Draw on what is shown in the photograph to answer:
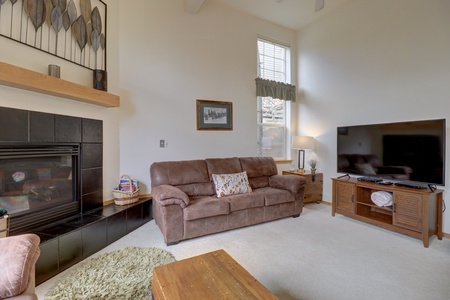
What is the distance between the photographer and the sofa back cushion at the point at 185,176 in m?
3.06

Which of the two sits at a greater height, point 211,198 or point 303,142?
point 303,142

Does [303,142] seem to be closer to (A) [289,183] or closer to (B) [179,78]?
(A) [289,183]

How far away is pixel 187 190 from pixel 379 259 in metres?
2.35

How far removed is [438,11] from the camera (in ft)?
8.91

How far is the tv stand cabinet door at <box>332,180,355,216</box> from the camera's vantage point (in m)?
Answer: 3.22

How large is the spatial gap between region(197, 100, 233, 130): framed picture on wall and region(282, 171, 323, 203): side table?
160 cm

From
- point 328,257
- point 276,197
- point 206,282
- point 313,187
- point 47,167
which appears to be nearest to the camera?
point 206,282

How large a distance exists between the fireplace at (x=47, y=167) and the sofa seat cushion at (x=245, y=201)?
1.73 meters

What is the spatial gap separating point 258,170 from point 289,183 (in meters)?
0.58

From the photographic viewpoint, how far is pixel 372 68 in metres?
3.41

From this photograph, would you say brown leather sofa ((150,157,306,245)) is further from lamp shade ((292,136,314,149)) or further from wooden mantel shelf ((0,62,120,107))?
wooden mantel shelf ((0,62,120,107))

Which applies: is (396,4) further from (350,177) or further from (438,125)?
(350,177)

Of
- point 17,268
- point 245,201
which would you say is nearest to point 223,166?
point 245,201

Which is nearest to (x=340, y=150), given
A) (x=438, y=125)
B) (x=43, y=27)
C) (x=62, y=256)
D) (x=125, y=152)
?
(x=438, y=125)
